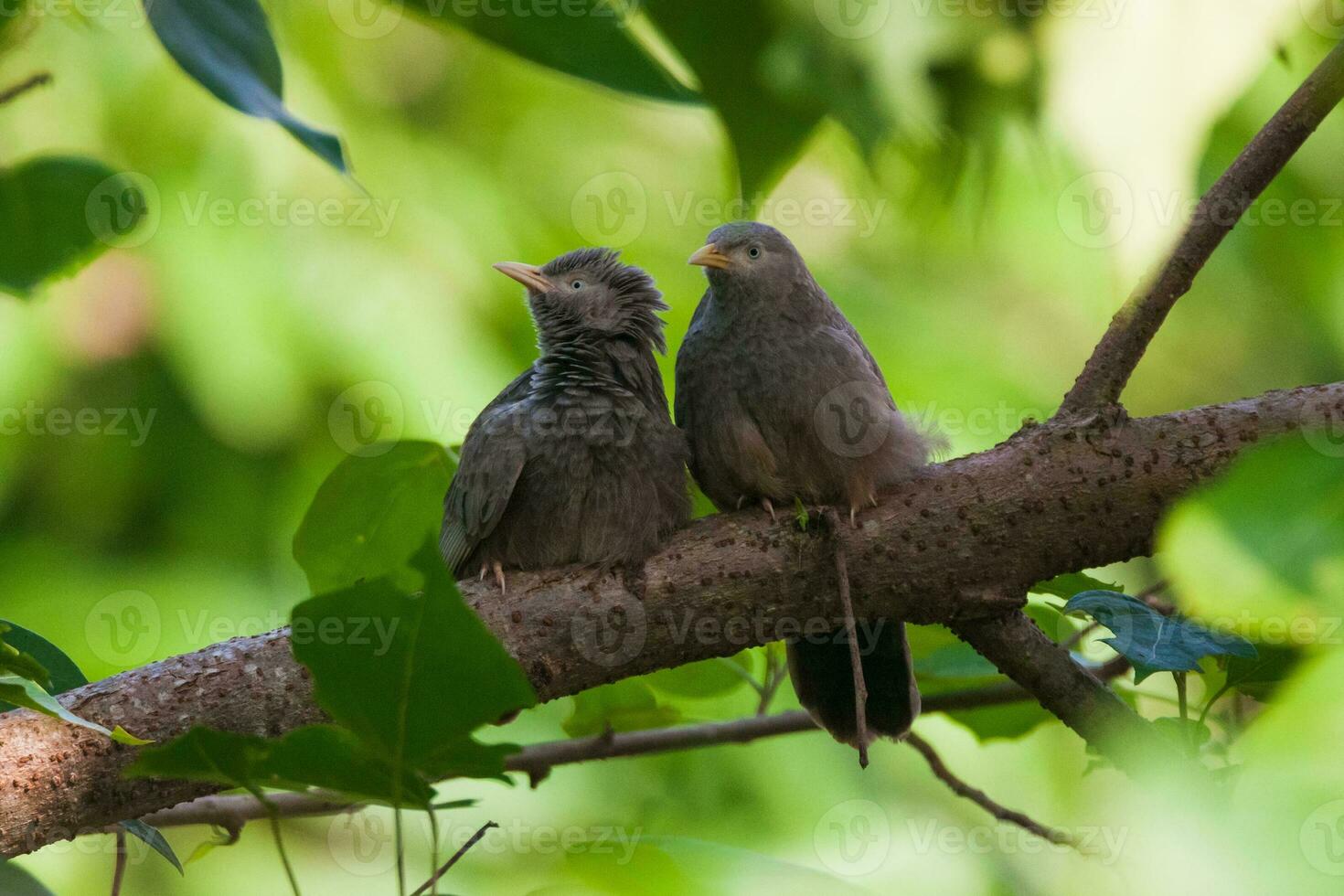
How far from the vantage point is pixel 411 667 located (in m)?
0.96

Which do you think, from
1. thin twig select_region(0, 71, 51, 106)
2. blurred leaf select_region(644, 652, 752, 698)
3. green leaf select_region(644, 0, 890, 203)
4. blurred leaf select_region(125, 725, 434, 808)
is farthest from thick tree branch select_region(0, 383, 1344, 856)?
thin twig select_region(0, 71, 51, 106)

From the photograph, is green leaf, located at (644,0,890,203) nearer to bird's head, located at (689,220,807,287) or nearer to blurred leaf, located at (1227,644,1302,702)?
bird's head, located at (689,220,807,287)

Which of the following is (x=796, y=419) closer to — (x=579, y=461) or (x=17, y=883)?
(x=579, y=461)

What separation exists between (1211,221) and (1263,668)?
0.58 meters

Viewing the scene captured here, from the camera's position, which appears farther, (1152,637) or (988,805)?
(988,805)

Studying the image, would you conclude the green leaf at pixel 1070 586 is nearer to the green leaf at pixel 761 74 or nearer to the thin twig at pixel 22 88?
the green leaf at pixel 761 74

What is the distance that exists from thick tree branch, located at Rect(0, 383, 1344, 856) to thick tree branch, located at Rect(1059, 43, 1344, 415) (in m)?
0.07

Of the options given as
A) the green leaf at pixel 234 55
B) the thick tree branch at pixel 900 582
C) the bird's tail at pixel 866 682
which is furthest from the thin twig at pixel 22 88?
the bird's tail at pixel 866 682

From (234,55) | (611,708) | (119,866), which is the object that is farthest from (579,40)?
(119,866)

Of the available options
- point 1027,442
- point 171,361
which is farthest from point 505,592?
point 171,361

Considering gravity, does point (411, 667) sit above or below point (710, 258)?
below

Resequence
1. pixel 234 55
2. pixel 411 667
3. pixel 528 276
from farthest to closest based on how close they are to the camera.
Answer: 1. pixel 528 276
2. pixel 234 55
3. pixel 411 667

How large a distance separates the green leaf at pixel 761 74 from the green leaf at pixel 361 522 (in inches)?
27.0

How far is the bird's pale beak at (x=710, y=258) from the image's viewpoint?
91.7 inches
